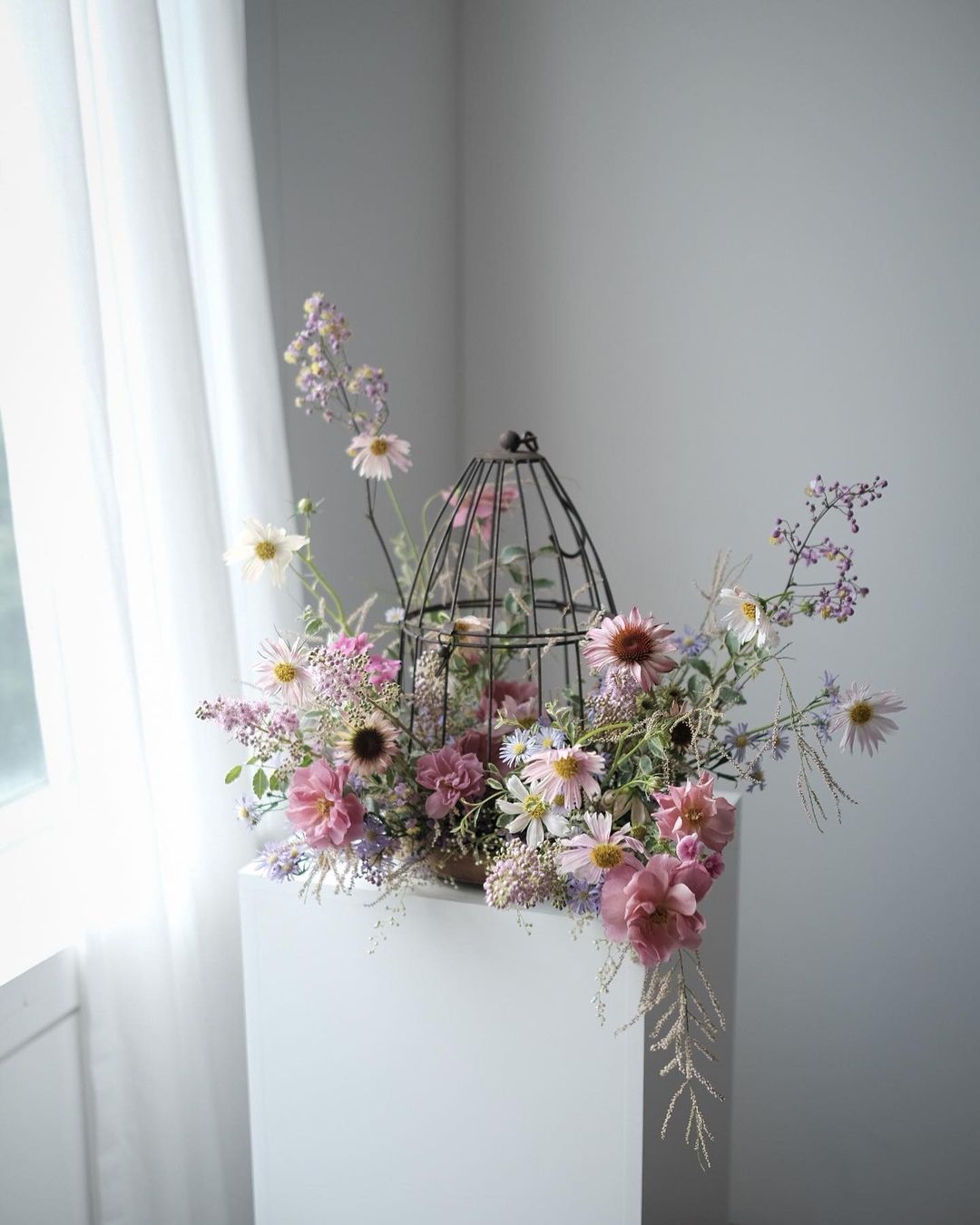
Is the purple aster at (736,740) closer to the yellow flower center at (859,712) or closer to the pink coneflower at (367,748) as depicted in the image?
the yellow flower center at (859,712)

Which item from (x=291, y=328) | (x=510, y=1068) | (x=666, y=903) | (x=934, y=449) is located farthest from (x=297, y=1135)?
(x=934, y=449)

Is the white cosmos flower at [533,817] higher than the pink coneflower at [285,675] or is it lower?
lower

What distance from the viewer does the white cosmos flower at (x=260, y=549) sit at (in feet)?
3.80

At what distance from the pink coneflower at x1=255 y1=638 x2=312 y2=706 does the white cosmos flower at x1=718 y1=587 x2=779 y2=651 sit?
0.40 metres

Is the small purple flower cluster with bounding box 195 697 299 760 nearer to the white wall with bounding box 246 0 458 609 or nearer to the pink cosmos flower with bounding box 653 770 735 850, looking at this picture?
the pink cosmos flower with bounding box 653 770 735 850

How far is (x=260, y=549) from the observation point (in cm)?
116

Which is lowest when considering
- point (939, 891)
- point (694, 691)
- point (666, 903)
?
point (939, 891)

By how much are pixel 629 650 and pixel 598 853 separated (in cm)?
19

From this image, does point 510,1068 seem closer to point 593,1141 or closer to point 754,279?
point 593,1141

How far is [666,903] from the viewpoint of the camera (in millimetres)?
984

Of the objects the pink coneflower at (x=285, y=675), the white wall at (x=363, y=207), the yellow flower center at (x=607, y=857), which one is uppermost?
the white wall at (x=363, y=207)

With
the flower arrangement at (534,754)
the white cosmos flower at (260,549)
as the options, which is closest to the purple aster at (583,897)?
the flower arrangement at (534,754)

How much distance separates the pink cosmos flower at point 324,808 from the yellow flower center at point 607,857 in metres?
0.23

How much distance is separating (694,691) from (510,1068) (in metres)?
0.42
